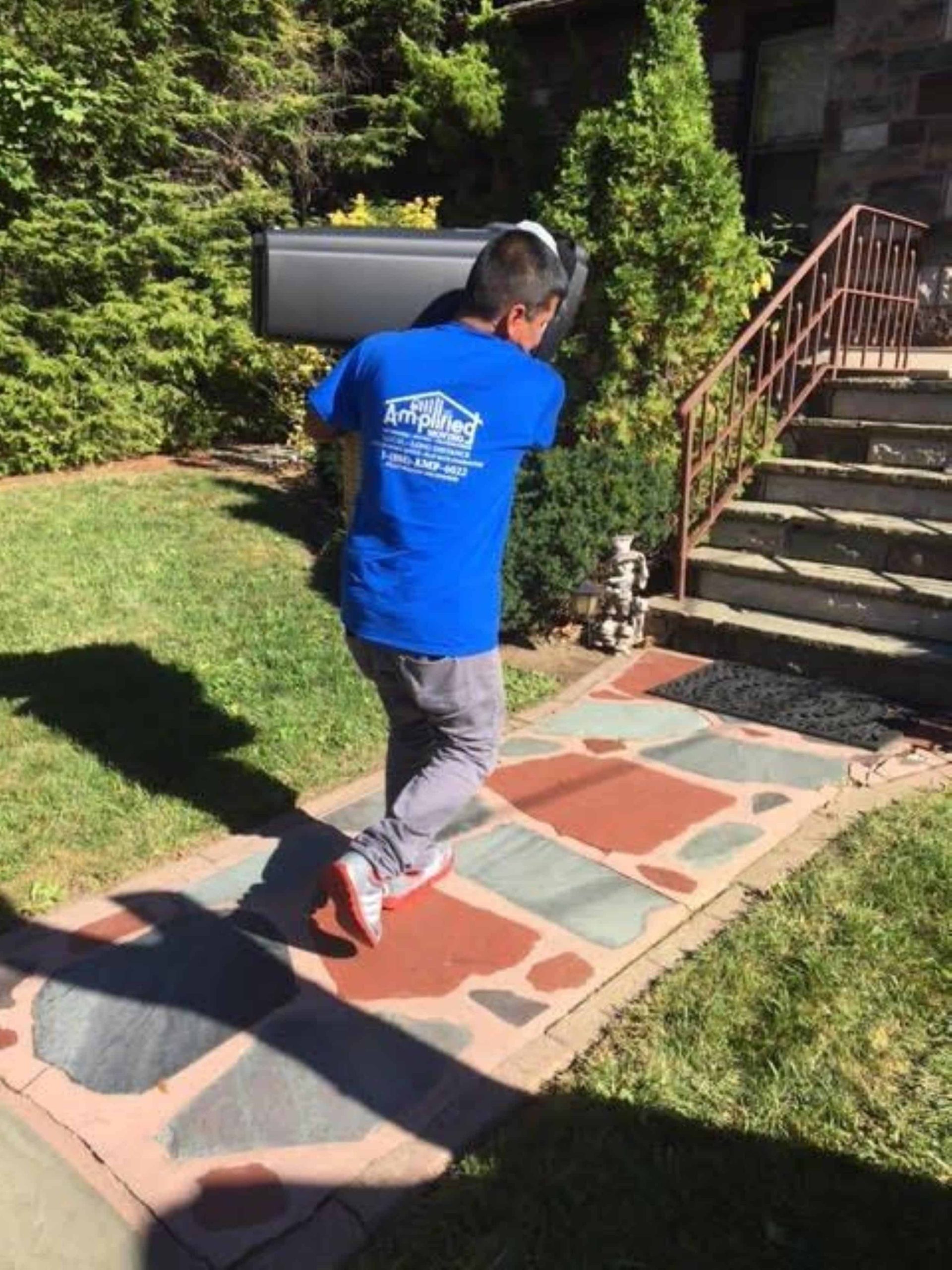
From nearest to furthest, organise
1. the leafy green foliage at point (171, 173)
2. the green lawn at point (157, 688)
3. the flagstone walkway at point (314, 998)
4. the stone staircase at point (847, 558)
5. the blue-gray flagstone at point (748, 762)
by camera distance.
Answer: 1. the flagstone walkway at point (314, 998)
2. the green lawn at point (157, 688)
3. the blue-gray flagstone at point (748, 762)
4. the stone staircase at point (847, 558)
5. the leafy green foliage at point (171, 173)

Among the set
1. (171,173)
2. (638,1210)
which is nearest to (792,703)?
(638,1210)

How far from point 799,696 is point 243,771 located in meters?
2.42

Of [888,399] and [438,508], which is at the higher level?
[888,399]

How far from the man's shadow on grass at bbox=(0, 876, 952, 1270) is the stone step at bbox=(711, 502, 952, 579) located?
357 cm

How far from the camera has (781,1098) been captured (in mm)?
2207

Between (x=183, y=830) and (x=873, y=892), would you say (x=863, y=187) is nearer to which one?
(x=873, y=892)

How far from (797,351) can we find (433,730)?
171 inches

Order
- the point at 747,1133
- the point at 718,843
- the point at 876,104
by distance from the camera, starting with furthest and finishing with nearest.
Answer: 1. the point at 876,104
2. the point at 718,843
3. the point at 747,1133

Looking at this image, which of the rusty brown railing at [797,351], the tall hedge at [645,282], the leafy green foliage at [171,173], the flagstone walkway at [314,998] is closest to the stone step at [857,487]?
the rusty brown railing at [797,351]

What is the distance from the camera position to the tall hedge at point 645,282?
525 cm

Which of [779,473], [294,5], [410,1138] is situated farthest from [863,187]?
[410,1138]

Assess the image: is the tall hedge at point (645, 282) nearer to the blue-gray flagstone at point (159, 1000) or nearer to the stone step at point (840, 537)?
the stone step at point (840, 537)

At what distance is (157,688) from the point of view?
4336 mm

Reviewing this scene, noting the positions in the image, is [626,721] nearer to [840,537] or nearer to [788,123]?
[840,537]
